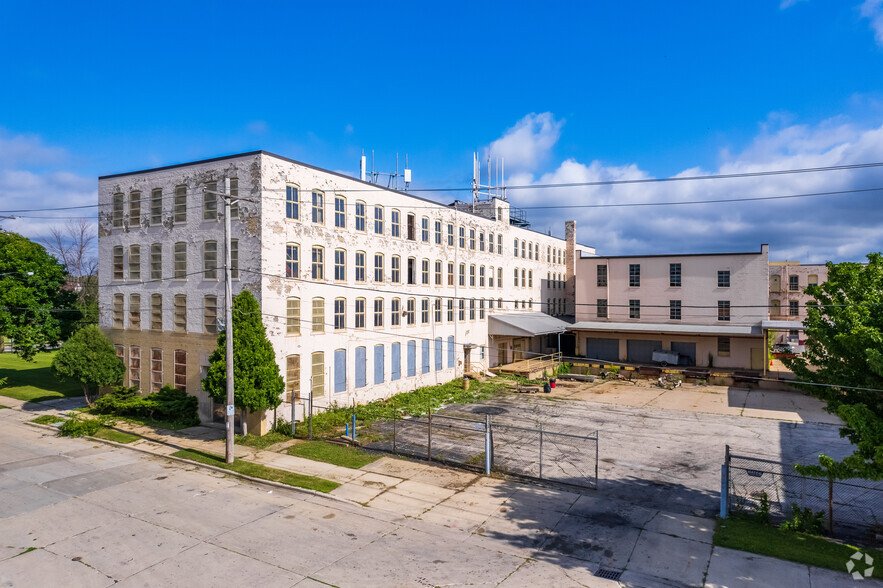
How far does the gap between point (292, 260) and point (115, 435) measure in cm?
1140

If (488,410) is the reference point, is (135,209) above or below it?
above

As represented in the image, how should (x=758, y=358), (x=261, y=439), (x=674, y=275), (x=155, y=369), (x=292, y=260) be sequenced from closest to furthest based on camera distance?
(x=261, y=439) < (x=292, y=260) < (x=155, y=369) < (x=758, y=358) < (x=674, y=275)

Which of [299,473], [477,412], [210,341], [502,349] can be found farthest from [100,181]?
[502,349]

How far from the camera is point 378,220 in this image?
3122 centimetres

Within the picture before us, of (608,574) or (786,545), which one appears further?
(786,545)

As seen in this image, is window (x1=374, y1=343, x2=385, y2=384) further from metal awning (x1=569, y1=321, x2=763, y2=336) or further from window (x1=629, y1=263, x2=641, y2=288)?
window (x1=629, y1=263, x2=641, y2=288)

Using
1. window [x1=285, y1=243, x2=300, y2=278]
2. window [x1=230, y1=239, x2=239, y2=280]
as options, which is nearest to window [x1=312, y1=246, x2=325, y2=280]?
window [x1=285, y1=243, x2=300, y2=278]

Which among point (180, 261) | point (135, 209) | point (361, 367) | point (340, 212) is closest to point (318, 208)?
point (340, 212)

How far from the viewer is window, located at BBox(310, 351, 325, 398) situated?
2656 cm

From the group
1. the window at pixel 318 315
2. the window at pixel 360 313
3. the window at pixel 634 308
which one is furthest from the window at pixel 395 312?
the window at pixel 634 308

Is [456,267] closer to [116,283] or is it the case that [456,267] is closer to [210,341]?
[210,341]

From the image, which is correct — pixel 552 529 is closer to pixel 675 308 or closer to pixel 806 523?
pixel 806 523

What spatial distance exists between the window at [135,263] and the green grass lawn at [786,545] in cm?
2901

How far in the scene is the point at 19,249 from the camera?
33.6m
